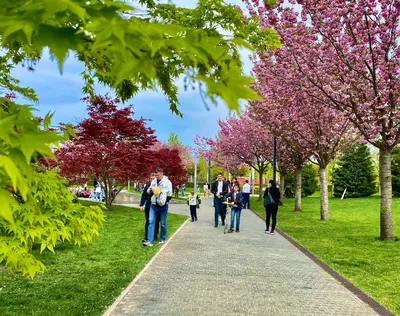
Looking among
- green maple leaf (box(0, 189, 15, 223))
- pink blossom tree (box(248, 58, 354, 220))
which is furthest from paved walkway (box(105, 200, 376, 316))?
pink blossom tree (box(248, 58, 354, 220))

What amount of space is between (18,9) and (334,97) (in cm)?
1312

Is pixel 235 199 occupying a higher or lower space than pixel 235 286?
higher

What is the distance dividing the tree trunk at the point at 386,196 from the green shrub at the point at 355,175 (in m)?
33.3

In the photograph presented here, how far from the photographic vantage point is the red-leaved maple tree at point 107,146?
1969 centimetres

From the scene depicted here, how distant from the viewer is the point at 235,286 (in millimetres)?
6418

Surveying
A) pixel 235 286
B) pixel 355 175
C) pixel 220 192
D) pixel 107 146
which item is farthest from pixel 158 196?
pixel 355 175

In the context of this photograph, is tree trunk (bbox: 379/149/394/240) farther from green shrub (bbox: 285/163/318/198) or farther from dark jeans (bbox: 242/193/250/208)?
green shrub (bbox: 285/163/318/198)

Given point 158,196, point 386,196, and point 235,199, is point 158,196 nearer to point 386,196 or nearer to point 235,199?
point 235,199

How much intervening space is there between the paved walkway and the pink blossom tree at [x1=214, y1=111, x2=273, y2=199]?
23092 mm

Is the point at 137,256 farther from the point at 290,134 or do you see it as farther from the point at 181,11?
the point at 290,134

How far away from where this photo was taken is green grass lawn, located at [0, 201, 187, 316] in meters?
5.23

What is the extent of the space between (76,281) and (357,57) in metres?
9.89

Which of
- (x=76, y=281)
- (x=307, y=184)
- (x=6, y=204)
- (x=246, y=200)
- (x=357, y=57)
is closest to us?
(x=6, y=204)

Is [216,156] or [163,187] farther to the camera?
[216,156]
